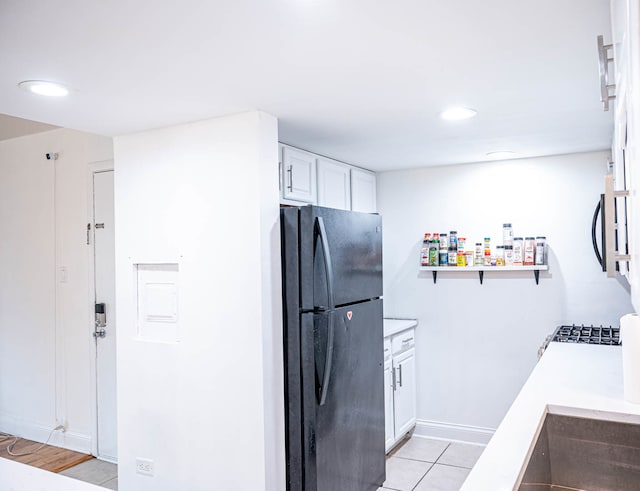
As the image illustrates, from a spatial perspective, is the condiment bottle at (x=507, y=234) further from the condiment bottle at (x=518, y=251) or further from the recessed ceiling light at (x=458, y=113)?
the recessed ceiling light at (x=458, y=113)

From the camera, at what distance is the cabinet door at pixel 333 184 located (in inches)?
134

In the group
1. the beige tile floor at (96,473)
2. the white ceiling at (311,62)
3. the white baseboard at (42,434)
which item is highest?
the white ceiling at (311,62)

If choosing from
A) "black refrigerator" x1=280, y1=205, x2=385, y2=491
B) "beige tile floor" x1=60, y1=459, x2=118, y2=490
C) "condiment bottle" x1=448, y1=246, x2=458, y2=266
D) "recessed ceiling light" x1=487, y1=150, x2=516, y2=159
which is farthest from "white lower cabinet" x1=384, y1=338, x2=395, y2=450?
"beige tile floor" x1=60, y1=459, x2=118, y2=490

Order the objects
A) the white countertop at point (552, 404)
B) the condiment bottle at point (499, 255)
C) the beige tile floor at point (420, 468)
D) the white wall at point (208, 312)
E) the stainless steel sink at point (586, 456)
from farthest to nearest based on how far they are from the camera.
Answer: the condiment bottle at point (499, 255), the beige tile floor at point (420, 468), the white wall at point (208, 312), the stainless steel sink at point (586, 456), the white countertop at point (552, 404)

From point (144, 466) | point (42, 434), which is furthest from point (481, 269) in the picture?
point (42, 434)

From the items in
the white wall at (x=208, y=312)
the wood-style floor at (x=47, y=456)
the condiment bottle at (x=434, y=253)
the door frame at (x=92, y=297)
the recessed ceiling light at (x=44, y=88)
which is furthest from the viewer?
the condiment bottle at (x=434, y=253)

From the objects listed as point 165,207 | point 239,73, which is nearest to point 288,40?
point 239,73

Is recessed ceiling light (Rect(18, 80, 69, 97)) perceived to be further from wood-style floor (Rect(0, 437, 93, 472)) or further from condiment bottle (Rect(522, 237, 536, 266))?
condiment bottle (Rect(522, 237, 536, 266))

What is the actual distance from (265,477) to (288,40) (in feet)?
6.13

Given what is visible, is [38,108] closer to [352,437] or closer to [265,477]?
[265,477]

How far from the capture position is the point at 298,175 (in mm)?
3135

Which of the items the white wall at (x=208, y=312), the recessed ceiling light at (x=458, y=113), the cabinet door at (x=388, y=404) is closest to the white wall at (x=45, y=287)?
the white wall at (x=208, y=312)

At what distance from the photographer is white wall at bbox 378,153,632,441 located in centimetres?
361

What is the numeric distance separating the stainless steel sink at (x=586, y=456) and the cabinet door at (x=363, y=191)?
256 cm
